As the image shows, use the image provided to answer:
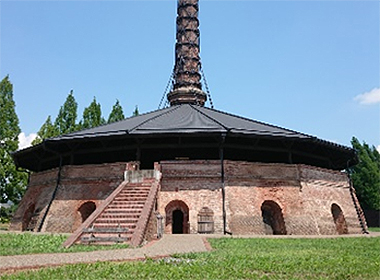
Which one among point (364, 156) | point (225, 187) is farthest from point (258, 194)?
point (364, 156)

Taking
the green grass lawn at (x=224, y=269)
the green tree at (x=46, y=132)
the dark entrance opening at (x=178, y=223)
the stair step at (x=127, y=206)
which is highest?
the green tree at (x=46, y=132)

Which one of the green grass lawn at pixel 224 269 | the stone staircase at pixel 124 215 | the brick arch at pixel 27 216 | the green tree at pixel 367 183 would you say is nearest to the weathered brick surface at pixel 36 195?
the brick arch at pixel 27 216

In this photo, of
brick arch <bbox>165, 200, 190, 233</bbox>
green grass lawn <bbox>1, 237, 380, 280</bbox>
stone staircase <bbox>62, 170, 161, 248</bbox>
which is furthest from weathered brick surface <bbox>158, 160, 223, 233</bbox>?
green grass lawn <bbox>1, 237, 380, 280</bbox>

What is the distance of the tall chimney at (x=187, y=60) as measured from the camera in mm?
24547

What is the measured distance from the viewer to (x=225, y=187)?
13.7 metres

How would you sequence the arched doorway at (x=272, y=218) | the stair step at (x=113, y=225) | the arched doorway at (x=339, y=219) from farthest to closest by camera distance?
the arched doorway at (x=339, y=219) < the arched doorway at (x=272, y=218) < the stair step at (x=113, y=225)

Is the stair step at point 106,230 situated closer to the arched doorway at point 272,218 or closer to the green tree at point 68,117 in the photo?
the arched doorway at point 272,218

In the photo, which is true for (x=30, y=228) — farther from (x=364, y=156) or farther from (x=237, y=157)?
(x=364, y=156)

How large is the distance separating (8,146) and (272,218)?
1948 cm

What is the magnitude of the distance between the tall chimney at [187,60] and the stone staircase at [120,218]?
12898mm

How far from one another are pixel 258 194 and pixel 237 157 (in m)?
2.93

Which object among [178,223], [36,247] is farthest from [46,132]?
[36,247]

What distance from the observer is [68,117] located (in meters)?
30.6

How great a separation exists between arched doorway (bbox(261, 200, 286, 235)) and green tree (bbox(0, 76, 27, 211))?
1797 cm
